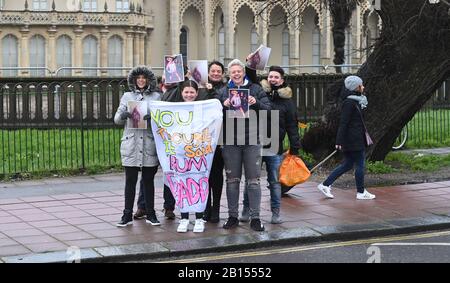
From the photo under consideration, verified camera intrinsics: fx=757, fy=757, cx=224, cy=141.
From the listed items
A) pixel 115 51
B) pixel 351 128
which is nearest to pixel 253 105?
pixel 351 128

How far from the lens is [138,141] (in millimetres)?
8969

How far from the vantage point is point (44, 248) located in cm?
796

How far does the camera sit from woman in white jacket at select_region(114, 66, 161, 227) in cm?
895

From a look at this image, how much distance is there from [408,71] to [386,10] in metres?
1.15

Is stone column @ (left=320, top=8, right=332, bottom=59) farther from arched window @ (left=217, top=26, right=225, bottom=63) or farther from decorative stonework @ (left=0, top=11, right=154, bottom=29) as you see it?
decorative stonework @ (left=0, top=11, right=154, bottom=29)

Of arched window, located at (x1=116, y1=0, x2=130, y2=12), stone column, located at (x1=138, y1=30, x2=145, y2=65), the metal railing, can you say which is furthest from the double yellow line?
arched window, located at (x1=116, y1=0, x2=130, y2=12)

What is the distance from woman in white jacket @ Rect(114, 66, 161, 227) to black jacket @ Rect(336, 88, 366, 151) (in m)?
3.06

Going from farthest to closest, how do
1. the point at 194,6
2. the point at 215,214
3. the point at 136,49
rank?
the point at 194,6 < the point at 136,49 < the point at 215,214

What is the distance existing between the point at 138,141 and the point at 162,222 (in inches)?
43.5

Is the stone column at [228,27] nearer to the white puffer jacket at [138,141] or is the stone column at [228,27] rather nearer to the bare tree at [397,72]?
the bare tree at [397,72]

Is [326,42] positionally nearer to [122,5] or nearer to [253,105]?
[122,5]
